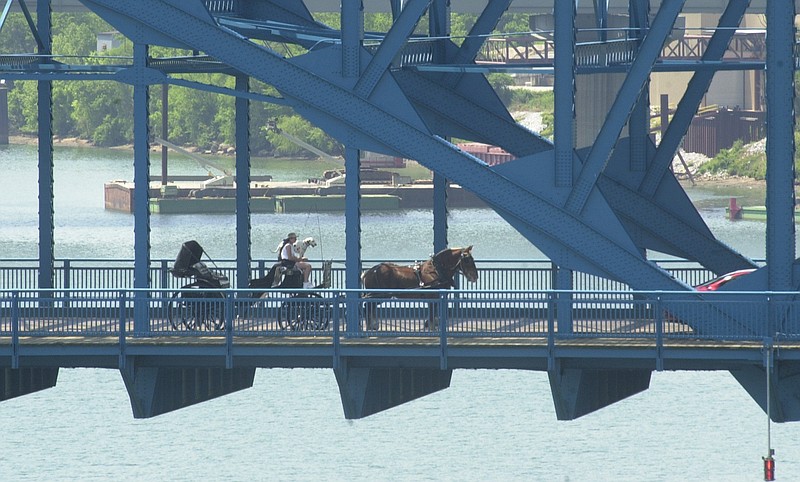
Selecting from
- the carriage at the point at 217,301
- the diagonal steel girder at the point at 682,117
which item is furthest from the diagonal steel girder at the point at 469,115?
the carriage at the point at 217,301

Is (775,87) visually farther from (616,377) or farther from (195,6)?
(195,6)

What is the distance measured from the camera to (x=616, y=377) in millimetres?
37719

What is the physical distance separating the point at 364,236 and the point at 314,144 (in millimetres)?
41999

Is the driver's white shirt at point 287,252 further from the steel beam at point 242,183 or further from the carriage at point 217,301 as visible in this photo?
the steel beam at point 242,183

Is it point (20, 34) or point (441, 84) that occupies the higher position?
point (20, 34)

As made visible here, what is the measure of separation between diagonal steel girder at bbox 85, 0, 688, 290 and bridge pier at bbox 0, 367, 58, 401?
6.50 metres

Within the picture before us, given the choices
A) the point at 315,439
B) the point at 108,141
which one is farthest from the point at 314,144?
the point at 315,439

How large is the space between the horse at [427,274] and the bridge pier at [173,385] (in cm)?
316

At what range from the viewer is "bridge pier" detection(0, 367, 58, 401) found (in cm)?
3838

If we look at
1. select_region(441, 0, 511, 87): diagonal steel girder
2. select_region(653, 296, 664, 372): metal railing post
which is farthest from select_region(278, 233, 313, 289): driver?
select_region(653, 296, 664, 372): metal railing post

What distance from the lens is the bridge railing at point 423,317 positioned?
35469 mm

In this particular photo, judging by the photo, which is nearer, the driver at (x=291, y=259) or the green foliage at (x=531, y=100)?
the driver at (x=291, y=259)

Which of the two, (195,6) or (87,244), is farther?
(87,244)

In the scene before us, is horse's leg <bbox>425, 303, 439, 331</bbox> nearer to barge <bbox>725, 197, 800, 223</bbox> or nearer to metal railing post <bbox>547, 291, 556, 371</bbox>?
metal railing post <bbox>547, 291, 556, 371</bbox>
